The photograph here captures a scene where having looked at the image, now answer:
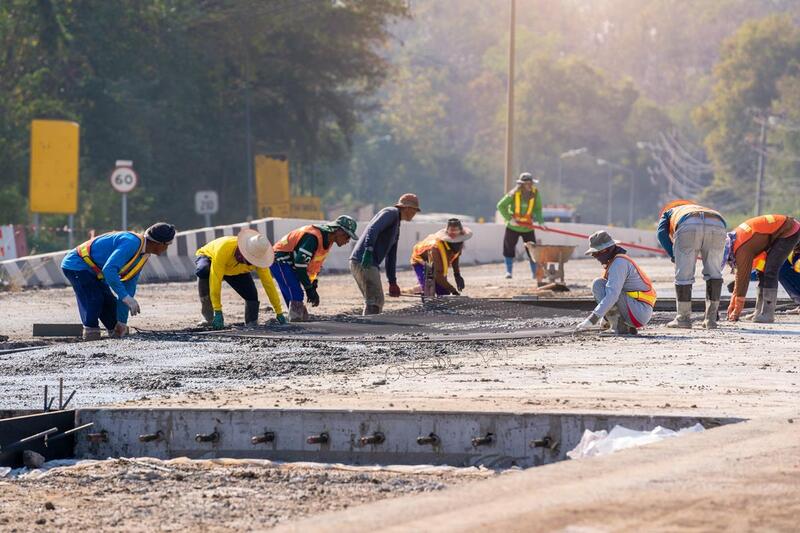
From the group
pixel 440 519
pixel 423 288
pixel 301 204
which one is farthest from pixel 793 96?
pixel 440 519

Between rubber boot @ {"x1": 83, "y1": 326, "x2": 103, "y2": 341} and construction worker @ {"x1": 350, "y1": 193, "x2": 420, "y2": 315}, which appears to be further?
construction worker @ {"x1": 350, "y1": 193, "x2": 420, "y2": 315}

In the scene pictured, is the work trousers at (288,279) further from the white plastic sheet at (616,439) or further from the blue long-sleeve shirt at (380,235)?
the white plastic sheet at (616,439)

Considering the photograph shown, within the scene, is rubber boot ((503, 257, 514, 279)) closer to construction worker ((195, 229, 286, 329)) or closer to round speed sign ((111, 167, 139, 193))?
round speed sign ((111, 167, 139, 193))

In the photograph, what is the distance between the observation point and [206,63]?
46.6 metres

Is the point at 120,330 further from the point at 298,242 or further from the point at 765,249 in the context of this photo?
the point at 765,249

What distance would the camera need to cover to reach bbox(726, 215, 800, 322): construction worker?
15328 millimetres

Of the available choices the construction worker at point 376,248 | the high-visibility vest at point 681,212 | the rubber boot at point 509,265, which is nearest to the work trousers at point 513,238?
the rubber boot at point 509,265

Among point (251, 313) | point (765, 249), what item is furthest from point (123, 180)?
point (765, 249)

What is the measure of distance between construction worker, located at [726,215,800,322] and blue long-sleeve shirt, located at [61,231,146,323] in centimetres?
627

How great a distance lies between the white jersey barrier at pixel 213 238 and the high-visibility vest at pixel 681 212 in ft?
37.3

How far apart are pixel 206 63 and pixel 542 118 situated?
72.2 metres

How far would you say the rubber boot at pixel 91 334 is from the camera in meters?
14.3

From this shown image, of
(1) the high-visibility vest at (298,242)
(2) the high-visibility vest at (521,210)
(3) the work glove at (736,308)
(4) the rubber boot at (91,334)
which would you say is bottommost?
(4) the rubber boot at (91,334)

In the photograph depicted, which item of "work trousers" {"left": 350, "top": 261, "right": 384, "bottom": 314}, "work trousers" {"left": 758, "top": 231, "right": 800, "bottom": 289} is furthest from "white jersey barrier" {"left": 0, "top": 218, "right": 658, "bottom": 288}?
"work trousers" {"left": 758, "top": 231, "right": 800, "bottom": 289}
